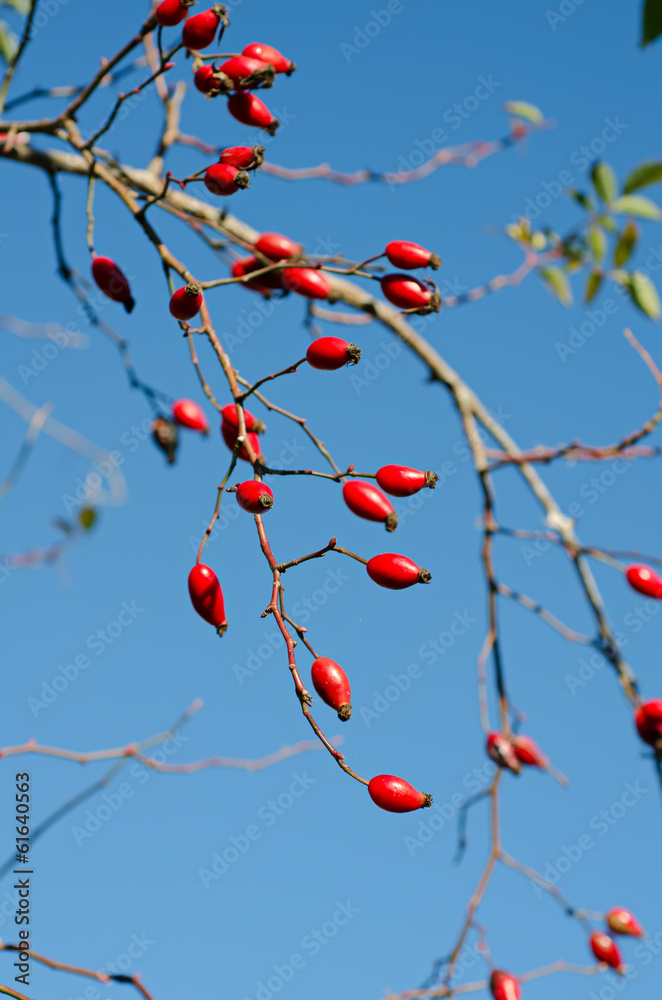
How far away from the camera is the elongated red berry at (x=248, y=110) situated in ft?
5.14

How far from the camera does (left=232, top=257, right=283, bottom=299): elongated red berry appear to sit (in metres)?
1.76

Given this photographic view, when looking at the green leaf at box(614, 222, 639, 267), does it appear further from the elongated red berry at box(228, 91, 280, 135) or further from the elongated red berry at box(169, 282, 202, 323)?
the elongated red berry at box(169, 282, 202, 323)

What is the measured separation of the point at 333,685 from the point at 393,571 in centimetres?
18

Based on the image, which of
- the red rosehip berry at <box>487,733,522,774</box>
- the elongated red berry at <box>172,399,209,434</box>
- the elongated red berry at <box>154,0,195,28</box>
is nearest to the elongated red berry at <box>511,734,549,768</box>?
the red rosehip berry at <box>487,733,522,774</box>

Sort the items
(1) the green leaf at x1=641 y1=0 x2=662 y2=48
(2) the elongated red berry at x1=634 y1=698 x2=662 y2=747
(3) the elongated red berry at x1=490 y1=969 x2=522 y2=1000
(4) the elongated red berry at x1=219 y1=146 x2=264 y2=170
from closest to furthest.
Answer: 1. (1) the green leaf at x1=641 y1=0 x2=662 y2=48
2. (4) the elongated red berry at x1=219 y1=146 x2=264 y2=170
3. (2) the elongated red berry at x1=634 y1=698 x2=662 y2=747
4. (3) the elongated red berry at x1=490 y1=969 x2=522 y2=1000

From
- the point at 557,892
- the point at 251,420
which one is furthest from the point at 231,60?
the point at 557,892

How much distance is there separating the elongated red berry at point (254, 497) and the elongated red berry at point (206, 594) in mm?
140

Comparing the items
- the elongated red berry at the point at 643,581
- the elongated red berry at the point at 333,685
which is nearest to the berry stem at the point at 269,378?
the elongated red berry at the point at 333,685

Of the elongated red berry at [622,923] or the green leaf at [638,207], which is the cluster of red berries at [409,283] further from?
the elongated red berry at [622,923]

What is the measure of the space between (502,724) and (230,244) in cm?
148

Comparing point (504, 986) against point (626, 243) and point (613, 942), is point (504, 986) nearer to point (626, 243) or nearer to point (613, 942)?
point (613, 942)

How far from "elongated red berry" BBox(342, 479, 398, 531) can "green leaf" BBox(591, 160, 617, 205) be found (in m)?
1.81

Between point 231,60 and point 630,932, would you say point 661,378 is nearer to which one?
point 231,60

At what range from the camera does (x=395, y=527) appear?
1.40 metres
